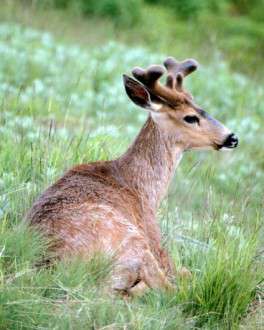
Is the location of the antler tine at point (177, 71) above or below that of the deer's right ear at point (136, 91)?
above

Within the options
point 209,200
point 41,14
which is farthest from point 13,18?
point 209,200

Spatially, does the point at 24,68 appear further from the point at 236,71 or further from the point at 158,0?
the point at 158,0

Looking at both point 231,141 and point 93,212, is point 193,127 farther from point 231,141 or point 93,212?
point 93,212

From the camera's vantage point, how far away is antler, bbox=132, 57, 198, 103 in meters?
7.06

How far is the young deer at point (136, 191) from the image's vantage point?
620 centimetres

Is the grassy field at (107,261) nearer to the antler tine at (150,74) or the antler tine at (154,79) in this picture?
the antler tine at (154,79)

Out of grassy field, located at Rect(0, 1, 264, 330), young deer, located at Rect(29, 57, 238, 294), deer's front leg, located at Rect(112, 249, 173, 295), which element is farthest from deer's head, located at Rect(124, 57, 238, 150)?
deer's front leg, located at Rect(112, 249, 173, 295)

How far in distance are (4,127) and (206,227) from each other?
205 centimetres

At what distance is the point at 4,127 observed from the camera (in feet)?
26.6

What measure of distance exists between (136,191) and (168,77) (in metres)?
0.91

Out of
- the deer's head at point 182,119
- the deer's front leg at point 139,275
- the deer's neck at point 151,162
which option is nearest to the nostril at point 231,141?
the deer's head at point 182,119

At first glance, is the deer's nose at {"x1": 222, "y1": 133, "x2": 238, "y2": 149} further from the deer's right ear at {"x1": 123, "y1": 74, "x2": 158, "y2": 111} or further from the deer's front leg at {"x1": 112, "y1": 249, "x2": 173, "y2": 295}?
the deer's front leg at {"x1": 112, "y1": 249, "x2": 173, "y2": 295}

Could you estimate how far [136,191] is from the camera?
7184mm

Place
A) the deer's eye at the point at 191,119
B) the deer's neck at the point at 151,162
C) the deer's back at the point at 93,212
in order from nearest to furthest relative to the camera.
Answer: the deer's back at the point at 93,212 → the deer's neck at the point at 151,162 → the deer's eye at the point at 191,119
